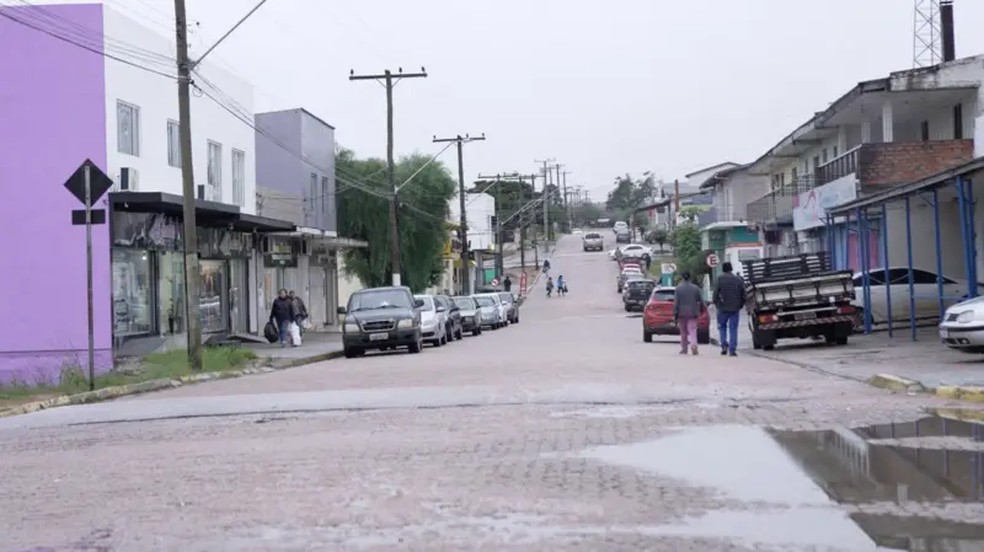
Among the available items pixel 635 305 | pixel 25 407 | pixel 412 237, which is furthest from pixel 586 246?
pixel 25 407

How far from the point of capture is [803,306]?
2492 centimetres

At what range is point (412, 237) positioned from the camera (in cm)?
5653

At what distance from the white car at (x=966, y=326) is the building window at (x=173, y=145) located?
20.0 meters

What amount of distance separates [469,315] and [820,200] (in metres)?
14.1

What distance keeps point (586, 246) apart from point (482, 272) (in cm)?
2492

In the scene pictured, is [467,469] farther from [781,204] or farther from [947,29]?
[781,204]

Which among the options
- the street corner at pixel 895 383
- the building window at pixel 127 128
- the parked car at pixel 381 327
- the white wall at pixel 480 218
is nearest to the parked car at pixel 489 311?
Answer: the parked car at pixel 381 327

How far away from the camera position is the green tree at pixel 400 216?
180ft

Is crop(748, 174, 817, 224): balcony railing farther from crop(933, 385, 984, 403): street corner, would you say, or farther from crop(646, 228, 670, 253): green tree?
crop(646, 228, 670, 253): green tree

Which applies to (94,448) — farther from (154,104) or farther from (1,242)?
(154,104)

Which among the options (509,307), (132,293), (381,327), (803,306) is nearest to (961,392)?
(803,306)

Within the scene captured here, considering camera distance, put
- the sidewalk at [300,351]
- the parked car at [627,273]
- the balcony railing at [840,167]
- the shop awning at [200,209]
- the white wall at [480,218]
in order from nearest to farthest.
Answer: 1. the shop awning at [200,209]
2. the sidewalk at [300,351]
3. the balcony railing at [840,167]
4. the parked car at [627,273]
5. the white wall at [480,218]

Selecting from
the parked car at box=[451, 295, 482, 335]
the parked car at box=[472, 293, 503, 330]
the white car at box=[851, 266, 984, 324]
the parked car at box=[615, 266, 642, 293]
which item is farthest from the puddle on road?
the parked car at box=[615, 266, 642, 293]

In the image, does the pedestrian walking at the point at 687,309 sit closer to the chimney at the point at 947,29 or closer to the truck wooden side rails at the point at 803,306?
the truck wooden side rails at the point at 803,306
